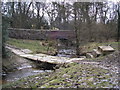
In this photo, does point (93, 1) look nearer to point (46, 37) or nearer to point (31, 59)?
point (46, 37)

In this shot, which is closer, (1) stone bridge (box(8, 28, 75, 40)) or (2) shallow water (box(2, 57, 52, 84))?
(2) shallow water (box(2, 57, 52, 84))

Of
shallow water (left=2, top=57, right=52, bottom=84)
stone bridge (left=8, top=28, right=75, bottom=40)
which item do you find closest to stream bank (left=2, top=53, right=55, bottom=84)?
shallow water (left=2, top=57, right=52, bottom=84)

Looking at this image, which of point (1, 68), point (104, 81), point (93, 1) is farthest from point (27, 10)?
point (104, 81)

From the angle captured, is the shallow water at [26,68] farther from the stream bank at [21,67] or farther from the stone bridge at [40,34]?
the stone bridge at [40,34]

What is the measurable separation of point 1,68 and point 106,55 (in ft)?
13.3

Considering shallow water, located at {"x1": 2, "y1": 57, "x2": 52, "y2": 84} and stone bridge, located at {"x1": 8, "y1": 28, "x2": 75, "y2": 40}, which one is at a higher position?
stone bridge, located at {"x1": 8, "y1": 28, "x2": 75, "y2": 40}

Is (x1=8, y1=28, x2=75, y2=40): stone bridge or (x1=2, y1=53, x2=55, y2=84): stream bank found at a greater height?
(x1=8, y1=28, x2=75, y2=40): stone bridge

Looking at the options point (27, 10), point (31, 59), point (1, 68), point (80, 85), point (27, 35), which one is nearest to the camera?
point (80, 85)

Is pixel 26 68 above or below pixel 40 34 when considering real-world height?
below

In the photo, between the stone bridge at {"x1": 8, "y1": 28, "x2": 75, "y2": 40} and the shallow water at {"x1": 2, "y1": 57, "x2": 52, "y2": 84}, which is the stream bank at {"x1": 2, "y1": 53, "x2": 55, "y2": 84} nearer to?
the shallow water at {"x1": 2, "y1": 57, "x2": 52, "y2": 84}

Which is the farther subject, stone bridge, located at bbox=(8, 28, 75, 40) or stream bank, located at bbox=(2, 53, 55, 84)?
stone bridge, located at bbox=(8, 28, 75, 40)

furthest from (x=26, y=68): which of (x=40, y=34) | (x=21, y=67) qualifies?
(x=40, y=34)

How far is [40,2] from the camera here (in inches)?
624

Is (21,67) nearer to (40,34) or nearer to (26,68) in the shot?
(26,68)
